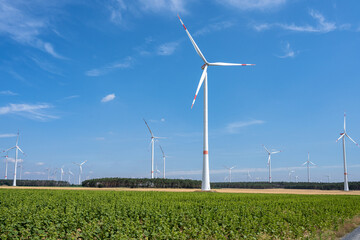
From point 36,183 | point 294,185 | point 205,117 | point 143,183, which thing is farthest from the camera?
point 36,183

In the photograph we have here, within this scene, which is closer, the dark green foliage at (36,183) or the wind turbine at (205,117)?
the wind turbine at (205,117)

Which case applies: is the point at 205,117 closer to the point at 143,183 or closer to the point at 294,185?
the point at 143,183

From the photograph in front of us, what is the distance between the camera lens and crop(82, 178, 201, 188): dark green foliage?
113 meters

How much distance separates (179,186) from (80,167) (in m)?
44.2

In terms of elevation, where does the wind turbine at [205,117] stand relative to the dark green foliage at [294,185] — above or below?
above

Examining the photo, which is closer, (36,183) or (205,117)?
(205,117)

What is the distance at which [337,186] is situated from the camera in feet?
435

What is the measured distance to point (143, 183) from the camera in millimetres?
112812

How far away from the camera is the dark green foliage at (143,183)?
113 m

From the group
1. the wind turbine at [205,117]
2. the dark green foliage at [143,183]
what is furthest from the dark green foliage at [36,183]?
the wind turbine at [205,117]

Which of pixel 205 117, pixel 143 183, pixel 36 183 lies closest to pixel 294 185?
pixel 143 183

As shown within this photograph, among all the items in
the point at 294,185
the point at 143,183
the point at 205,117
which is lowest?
the point at 294,185

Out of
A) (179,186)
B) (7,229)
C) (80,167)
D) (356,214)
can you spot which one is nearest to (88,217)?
(7,229)

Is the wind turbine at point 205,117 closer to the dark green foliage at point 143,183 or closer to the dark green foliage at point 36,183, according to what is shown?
the dark green foliage at point 143,183
